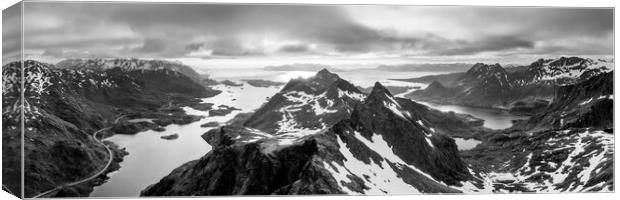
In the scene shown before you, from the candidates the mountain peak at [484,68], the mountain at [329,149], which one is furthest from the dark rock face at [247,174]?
the mountain peak at [484,68]

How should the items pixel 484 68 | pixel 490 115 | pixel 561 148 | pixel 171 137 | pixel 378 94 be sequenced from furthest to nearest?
pixel 490 115 → pixel 561 148 → pixel 378 94 → pixel 484 68 → pixel 171 137

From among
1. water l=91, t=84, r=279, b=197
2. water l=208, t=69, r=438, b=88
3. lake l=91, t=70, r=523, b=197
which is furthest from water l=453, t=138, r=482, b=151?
water l=91, t=84, r=279, b=197

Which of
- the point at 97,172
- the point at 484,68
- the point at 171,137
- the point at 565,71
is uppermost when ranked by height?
the point at 484,68

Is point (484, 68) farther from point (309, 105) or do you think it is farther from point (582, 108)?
point (309, 105)

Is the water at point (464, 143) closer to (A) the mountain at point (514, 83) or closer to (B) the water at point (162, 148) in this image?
(A) the mountain at point (514, 83)

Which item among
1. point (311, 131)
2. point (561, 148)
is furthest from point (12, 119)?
point (561, 148)

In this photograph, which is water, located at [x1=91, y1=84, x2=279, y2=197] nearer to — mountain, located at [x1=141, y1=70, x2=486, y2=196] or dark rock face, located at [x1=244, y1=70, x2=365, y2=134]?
mountain, located at [x1=141, y1=70, x2=486, y2=196]
